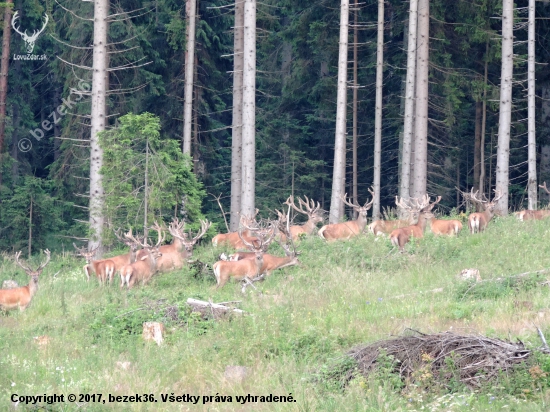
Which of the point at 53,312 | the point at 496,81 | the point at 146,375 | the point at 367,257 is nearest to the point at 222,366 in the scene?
the point at 146,375

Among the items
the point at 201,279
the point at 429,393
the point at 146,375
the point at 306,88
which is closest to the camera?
the point at 429,393

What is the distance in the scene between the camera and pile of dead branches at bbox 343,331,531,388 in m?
8.34

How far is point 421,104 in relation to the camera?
23.1 m

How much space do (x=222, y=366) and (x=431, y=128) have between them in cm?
2079

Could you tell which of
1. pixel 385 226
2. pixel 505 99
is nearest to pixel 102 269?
pixel 385 226

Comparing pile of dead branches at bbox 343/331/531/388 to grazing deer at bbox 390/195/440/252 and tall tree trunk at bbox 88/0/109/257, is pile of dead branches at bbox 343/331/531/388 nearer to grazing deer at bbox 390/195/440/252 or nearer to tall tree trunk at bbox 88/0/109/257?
grazing deer at bbox 390/195/440/252

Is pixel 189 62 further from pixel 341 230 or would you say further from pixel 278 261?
pixel 278 261

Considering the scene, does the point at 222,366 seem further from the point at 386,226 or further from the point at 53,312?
the point at 386,226

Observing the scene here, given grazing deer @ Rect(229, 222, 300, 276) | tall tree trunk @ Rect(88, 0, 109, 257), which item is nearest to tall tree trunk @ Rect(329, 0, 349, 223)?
tall tree trunk @ Rect(88, 0, 109, 257)

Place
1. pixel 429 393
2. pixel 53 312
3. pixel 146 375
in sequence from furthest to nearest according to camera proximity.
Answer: pixel 53 312
pixel 146 375
pixel 429 393

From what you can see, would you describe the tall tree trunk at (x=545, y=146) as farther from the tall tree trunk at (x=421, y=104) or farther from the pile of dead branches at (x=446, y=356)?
the pile of dead branches at (x=446, y=356)

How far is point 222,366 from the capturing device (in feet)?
32.5

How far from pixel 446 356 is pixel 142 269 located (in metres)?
8.05

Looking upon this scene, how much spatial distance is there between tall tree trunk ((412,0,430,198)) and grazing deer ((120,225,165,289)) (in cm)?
859
